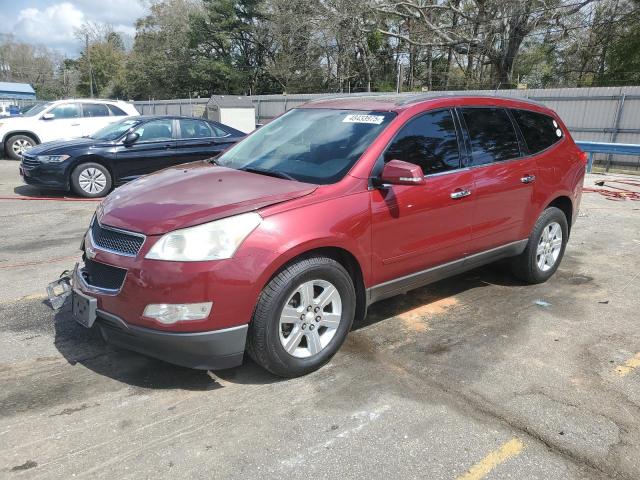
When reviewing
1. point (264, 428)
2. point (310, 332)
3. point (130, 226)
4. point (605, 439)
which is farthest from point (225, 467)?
point (605, 439)

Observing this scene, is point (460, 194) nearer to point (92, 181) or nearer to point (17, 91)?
point (92, 181)

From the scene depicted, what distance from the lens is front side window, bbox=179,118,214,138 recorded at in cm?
1009

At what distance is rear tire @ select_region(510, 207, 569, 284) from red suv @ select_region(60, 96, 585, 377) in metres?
0.14

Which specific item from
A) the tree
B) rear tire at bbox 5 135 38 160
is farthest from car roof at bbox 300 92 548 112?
the tree

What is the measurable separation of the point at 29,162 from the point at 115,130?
62.2 inches

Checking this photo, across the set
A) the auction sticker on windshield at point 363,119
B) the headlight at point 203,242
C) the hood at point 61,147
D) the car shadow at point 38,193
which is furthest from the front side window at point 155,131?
the headlight at point 203,242

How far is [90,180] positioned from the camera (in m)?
9.48

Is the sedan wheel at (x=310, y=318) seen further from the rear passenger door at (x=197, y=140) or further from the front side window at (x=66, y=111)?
the front side window at (x=66, y=111)

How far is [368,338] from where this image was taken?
3988mm

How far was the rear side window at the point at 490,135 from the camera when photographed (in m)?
4.32

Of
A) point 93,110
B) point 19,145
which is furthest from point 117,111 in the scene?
point 19,145

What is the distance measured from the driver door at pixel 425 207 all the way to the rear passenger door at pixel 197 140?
6693 millimetres

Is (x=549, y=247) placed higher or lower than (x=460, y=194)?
lower

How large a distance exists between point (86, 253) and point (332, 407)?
183 centimetres
